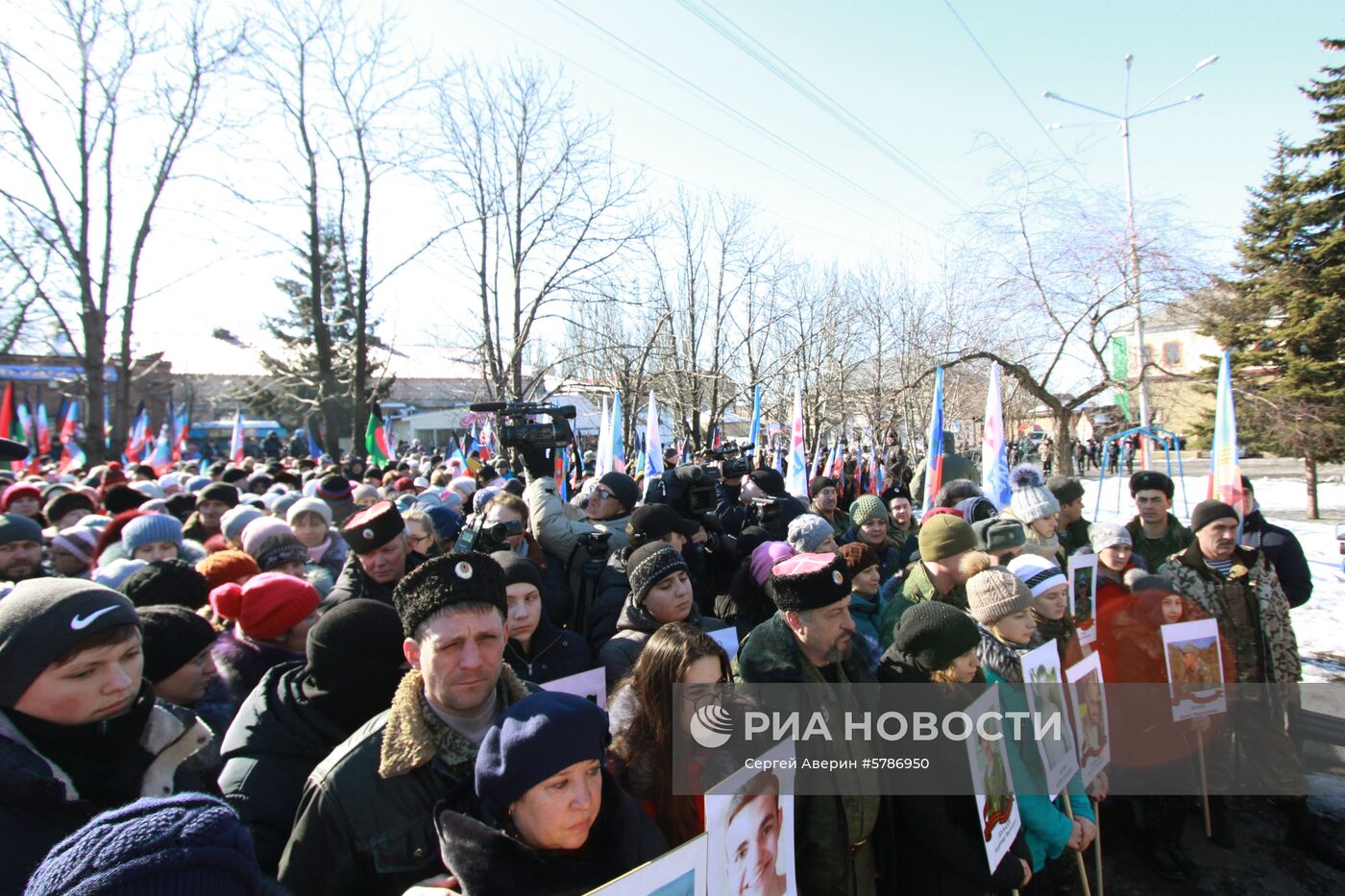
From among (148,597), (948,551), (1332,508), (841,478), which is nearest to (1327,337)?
(1332,508)

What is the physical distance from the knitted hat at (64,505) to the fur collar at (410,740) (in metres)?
5.95

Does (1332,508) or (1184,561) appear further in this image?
(1332,508)

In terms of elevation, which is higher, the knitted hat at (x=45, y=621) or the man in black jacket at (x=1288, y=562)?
the knitted hat at (x=45, y=621)

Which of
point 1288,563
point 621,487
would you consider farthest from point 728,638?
point 1288,563

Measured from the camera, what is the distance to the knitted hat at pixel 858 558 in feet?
14.0

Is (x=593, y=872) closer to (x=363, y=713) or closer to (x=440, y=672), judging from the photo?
(x=440, y=672)

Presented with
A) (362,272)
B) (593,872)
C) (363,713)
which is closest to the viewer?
(593,872)

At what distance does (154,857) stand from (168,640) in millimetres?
1801

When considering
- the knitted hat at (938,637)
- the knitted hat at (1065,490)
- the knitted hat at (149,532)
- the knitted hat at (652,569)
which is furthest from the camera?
the knitted hat at (1065,490)

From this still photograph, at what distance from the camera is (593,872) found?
169cm

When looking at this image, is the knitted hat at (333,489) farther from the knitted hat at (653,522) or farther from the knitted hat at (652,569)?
the knitted hat at (652,569)


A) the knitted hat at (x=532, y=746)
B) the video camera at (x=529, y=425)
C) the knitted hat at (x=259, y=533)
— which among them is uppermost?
the video camera at (x=529, y=425)

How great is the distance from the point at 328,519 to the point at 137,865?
4.77 meters

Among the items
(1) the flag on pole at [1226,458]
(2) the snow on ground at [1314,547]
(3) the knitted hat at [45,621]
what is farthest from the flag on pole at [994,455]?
(3) the knitted hat at [45,621]
